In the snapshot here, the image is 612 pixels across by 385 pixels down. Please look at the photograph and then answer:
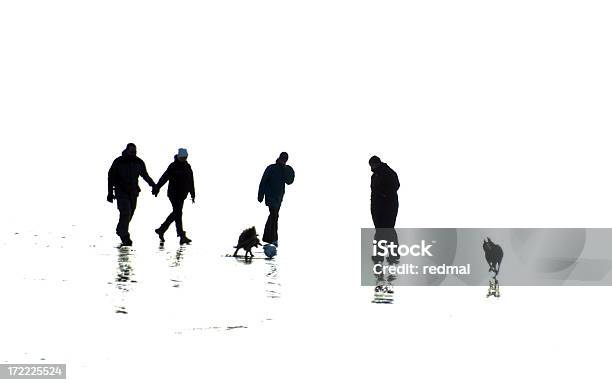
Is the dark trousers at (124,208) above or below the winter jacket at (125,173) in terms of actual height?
below

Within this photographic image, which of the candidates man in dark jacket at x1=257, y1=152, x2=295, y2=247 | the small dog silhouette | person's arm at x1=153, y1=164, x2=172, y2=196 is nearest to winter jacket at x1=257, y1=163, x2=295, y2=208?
man in dark jacket at x1=257, y1=152, x2=295, y2=247

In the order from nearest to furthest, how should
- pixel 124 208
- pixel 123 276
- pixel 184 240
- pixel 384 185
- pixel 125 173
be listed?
1. pixel 123 276
2. pixel 384 185
3. pixel 125 173
4. pixel 124 208
5. pixel 184 240

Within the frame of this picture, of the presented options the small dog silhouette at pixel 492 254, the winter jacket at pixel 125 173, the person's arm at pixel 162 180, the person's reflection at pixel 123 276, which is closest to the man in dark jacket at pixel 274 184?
the person's arm at pixel 162 180

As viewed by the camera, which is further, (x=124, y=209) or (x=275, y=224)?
(x=275, y=224)

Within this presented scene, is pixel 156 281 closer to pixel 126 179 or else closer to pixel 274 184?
pixel 126 179

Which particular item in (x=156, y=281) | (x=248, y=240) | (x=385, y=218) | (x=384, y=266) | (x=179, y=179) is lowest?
(x=384, y=266)

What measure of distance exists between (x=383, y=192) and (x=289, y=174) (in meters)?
3.52

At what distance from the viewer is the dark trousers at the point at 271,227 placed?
25.7 metres

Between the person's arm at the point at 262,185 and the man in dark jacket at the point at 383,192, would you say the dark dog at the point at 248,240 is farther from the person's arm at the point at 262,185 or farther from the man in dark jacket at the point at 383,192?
the person's arm at the point at 262,185

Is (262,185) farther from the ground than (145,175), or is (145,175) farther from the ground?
(145,175)

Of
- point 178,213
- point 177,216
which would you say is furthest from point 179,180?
point 177,216

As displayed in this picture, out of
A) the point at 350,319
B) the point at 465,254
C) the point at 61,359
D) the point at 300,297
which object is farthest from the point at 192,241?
the point at 61,359

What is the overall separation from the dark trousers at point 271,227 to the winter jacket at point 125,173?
309 cm

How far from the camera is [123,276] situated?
1794cm
